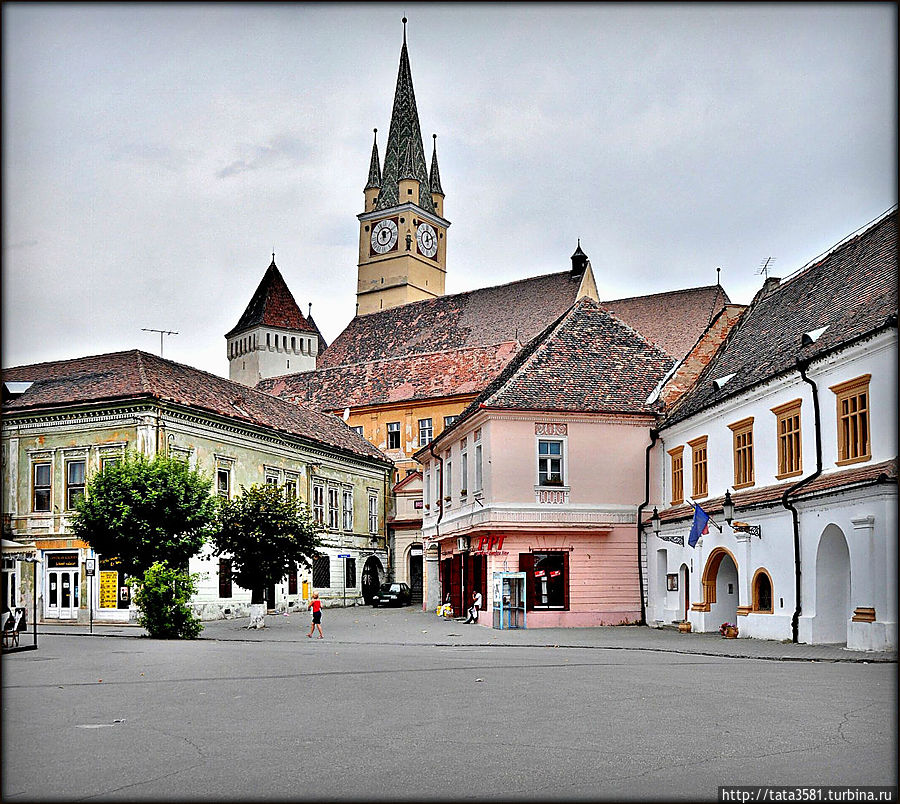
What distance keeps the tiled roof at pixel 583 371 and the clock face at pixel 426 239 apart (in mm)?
83782

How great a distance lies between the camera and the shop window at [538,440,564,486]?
3481 cm

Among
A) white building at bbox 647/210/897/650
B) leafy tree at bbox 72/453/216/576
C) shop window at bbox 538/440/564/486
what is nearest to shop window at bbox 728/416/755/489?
white building at bbox 647/210/897/650

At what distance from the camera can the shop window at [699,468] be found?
104 ft

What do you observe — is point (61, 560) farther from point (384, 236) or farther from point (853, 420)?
point (384, 236)

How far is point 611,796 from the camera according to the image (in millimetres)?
7586

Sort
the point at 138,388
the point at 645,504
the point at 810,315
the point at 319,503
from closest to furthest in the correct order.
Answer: the point at 810,315 < the point at 645,504 < the point at 138,388 < the point at 319,503

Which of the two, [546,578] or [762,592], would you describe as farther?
[546,578]

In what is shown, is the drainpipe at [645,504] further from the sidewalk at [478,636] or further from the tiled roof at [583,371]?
the sidewalk at [478,636]

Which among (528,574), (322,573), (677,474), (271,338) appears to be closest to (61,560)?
(322,573)

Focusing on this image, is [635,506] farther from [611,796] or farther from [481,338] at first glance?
[481,338]

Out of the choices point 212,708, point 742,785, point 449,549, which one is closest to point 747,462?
point 449,549

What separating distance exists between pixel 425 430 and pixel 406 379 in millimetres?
4470

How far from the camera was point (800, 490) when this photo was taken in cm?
2406

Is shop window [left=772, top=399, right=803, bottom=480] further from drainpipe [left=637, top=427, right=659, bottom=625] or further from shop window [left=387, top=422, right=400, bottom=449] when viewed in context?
shop window [left=387, top=422, right=400, bottom=449]
